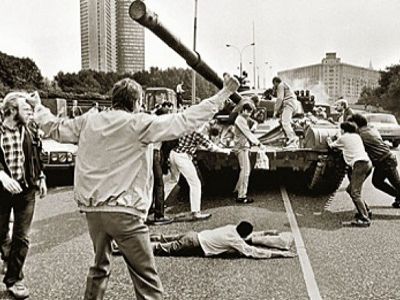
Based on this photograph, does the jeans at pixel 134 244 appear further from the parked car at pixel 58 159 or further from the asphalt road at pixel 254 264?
the parked car at pixel 58 159

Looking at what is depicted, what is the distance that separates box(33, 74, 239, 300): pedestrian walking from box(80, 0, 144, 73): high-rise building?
1592 millimetres

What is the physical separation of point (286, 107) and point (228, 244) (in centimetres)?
586

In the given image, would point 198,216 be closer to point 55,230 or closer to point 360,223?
point 55,230

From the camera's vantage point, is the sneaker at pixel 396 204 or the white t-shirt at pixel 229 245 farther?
the sneaker at pixel 396 204

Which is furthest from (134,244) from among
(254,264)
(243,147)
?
(243,147)

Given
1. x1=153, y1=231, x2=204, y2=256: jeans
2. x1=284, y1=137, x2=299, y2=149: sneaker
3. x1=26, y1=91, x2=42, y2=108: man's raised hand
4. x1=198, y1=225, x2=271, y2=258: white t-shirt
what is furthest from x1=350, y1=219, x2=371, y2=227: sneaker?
x1=26, y1=91, x2=42, y2=108: man's raised hand

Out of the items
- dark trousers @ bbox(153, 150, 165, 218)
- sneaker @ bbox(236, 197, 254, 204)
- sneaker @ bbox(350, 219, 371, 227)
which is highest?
dark trousers @ bbox(153, 150, 165, 218)

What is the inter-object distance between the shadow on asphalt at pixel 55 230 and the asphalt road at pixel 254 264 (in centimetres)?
1

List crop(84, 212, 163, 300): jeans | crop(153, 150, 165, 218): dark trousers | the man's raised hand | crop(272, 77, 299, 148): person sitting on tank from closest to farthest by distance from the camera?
crop(84, 212, 163, 300): jeans
the man's raised hand
crop(153, 150, 165, 218): dark trousers
crop(272, 77, 299, 148): person sitting on tank

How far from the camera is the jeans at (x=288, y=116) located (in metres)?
11.8

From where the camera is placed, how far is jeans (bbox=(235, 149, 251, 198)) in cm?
1017

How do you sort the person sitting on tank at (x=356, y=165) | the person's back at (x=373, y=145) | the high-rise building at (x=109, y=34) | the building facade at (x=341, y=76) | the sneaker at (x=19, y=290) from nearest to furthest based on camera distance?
1. the sneaker at (x=19, y=290)
2. the high-rise building at (x=109, y=34)
3. the person sitting on tank at (x=356, y=165)
4. the person's back at (x=373, y=145)
5. the building facade at (x=341, y=76)

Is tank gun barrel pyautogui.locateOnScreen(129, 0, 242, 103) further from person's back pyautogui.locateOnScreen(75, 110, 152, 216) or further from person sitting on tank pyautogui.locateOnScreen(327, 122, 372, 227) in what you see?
person sitting on tank pyautogui.locateOnScreen(327, 122, 372, 227)

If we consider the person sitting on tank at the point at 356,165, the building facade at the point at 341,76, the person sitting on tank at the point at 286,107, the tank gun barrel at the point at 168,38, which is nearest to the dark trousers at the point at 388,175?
the person sitting on tank at the point at 356,165
